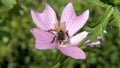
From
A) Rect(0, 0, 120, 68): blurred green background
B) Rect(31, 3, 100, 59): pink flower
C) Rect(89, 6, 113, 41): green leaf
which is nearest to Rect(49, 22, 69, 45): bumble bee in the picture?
Rect(31, 3, 100, 59): pink flower

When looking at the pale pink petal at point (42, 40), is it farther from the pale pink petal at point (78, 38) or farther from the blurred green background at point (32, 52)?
the blurred green background at point (32, 52)

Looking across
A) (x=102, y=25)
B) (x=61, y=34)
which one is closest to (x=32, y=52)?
(x=61, y=34)

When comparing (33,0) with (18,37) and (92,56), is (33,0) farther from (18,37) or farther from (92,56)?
(92,56)

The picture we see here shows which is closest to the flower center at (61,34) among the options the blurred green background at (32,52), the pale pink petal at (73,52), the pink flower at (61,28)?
the pink flower at (61,28)

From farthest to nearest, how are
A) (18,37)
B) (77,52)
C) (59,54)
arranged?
(18,37) → (59,54) → (77,52)

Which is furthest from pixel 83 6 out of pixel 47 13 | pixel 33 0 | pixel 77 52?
pixel 77 52
